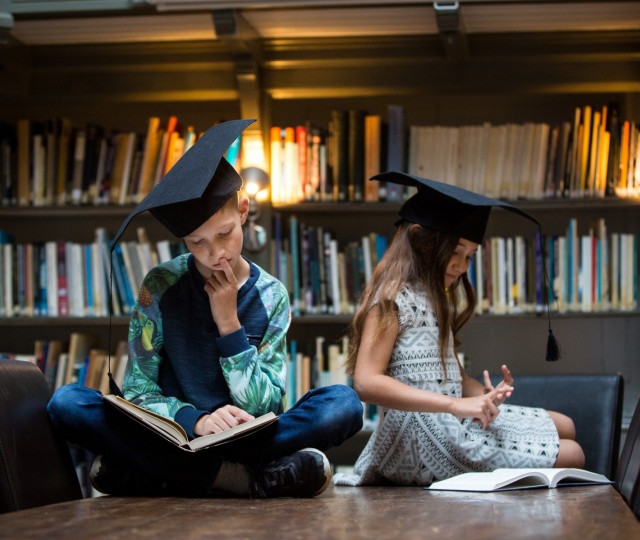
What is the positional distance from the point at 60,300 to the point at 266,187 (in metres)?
0.85

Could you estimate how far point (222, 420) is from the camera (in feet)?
6.11

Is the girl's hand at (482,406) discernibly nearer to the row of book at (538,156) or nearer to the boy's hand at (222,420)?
the boy's hand at (222,420)

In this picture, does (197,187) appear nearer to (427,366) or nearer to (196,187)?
(196,187)

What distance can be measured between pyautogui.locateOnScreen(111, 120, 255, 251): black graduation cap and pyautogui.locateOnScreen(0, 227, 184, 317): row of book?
1555 mm

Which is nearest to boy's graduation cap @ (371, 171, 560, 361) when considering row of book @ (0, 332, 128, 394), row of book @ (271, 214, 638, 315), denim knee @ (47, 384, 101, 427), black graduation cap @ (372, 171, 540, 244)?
black graduation cap @ (372, 171, 540, 244)

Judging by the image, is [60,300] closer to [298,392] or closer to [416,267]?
[298,392]

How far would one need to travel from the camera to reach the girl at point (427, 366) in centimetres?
221

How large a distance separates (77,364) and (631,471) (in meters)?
2.22

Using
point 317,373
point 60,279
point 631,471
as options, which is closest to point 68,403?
point 631,471

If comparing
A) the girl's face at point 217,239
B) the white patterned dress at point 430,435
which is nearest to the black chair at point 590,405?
the white patterned dress at point 430,435

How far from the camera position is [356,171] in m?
3.42

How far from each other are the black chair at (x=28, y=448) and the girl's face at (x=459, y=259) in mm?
940

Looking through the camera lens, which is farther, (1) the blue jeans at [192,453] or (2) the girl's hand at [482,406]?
(2) the girl's hand at [482,406]

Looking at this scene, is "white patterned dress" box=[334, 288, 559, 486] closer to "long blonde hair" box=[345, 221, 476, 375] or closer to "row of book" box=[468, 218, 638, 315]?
"long blonde hair" box=[345, 221, 476, 375]
